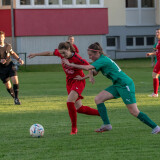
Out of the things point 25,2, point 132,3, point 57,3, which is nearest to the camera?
point 25,2

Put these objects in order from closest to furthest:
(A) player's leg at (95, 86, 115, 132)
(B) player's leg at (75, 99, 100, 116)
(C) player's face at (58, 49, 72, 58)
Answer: (A) player's leg at (95, 86, 115, 132) → (C) player's face at (58, 49, 72, 58) → (B) player's leg at (75, 99, 100, 116)

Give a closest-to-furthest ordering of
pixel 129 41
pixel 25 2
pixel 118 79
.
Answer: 1. pixel 118 79
2. pixel 25 2
3. pixel 129 41

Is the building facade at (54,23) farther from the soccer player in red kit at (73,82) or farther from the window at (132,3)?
the soccer player in red kit at (73,82)

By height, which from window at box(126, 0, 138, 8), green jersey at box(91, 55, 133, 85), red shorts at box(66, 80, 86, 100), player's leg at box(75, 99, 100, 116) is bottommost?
player's leg at box(75, 99, 100, 116)

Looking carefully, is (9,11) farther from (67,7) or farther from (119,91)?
(119,91)

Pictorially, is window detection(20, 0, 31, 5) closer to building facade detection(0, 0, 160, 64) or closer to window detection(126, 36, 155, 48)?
building facade detection(0, 0, 160, 64)

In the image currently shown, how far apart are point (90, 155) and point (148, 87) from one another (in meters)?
13.0

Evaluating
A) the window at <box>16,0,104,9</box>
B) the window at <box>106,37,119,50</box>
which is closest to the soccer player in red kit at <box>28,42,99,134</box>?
the window at <box>16,0,104,9</box>

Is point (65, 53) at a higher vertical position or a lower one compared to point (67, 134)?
higher

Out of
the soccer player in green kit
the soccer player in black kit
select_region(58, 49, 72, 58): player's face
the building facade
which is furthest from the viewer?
the building facade

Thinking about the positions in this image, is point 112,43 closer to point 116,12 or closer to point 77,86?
point 116,12

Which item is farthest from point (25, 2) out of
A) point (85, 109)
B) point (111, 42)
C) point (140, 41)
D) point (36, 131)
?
point (36, 131)

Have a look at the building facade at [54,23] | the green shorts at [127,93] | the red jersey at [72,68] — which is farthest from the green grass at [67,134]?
the building facade at [54,23]

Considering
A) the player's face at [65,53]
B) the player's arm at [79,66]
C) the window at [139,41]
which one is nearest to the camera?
the player's arm at [79,66]
